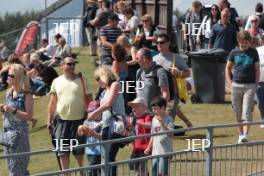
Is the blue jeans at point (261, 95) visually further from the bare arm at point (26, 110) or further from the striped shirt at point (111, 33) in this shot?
the bare arm at point (26, 110)

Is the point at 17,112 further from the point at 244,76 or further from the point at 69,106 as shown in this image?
the point at 244,76

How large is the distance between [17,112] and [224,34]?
8.45 meters

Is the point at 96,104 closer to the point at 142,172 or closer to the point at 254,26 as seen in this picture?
the point at 142,172

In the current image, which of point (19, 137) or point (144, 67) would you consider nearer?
point (19, 137)

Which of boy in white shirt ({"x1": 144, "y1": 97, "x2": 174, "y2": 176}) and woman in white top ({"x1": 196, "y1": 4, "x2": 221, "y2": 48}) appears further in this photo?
woman in white top ({"x1": 196, "y1": 4, "x2": 221, "y2": 48})

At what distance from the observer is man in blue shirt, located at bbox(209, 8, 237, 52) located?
20016 millimetres

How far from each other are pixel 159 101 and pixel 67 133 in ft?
5.47

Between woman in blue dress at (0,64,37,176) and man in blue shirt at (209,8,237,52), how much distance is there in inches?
319

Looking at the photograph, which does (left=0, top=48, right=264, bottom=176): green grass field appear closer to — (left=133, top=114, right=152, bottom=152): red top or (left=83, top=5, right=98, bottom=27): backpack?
(left=133, top=114, right=152, bottom=152): red top

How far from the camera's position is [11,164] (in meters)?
12.0

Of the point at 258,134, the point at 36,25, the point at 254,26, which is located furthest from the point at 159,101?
the point at 36,25

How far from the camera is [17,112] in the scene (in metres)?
12.3

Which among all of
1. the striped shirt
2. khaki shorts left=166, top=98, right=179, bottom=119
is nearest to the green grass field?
khaki shorts left=166, top=98, right=179, bottom=119

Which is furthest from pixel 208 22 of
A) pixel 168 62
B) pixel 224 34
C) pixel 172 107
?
pixel 168 62
